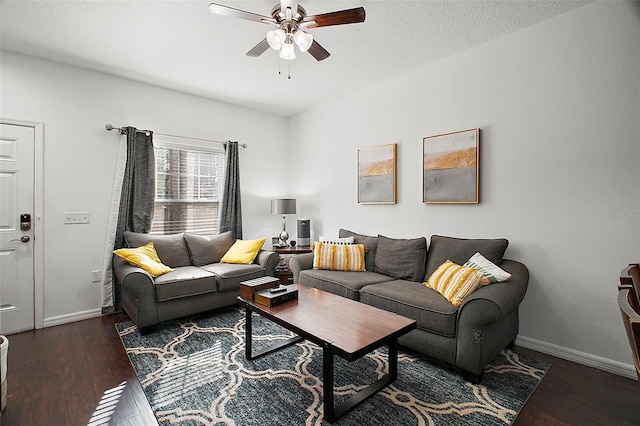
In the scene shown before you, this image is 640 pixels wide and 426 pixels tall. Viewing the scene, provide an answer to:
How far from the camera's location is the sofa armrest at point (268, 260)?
12.6ft

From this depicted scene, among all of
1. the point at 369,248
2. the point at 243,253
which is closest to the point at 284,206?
the point at 243,253

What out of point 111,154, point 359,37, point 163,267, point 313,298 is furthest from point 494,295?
point 111,154

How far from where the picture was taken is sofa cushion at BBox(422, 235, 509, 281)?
269 centimetres

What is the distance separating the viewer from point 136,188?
3.73m

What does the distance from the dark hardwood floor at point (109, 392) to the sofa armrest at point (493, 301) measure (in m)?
0.53

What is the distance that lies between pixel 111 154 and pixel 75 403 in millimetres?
2676

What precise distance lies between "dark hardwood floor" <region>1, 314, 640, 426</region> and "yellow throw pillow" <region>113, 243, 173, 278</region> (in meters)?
0.75

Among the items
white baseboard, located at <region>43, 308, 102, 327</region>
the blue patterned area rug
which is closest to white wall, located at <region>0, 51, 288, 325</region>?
white baseboard, located at <region>43, 308, 102, 327</region>

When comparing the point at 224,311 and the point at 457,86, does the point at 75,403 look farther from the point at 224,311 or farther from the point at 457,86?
the point at 457,86

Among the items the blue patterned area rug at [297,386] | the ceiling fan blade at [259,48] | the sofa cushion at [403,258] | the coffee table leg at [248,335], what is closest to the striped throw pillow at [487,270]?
the sofa cushion at [403,258]

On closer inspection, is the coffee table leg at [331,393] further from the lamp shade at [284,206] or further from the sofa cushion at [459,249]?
the lamp shade at [284,206]

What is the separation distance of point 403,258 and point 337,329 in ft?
4.98

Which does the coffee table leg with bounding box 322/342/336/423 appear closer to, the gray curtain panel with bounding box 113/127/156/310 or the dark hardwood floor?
the dark hardwood floor

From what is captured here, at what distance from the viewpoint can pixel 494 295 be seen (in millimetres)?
2146
